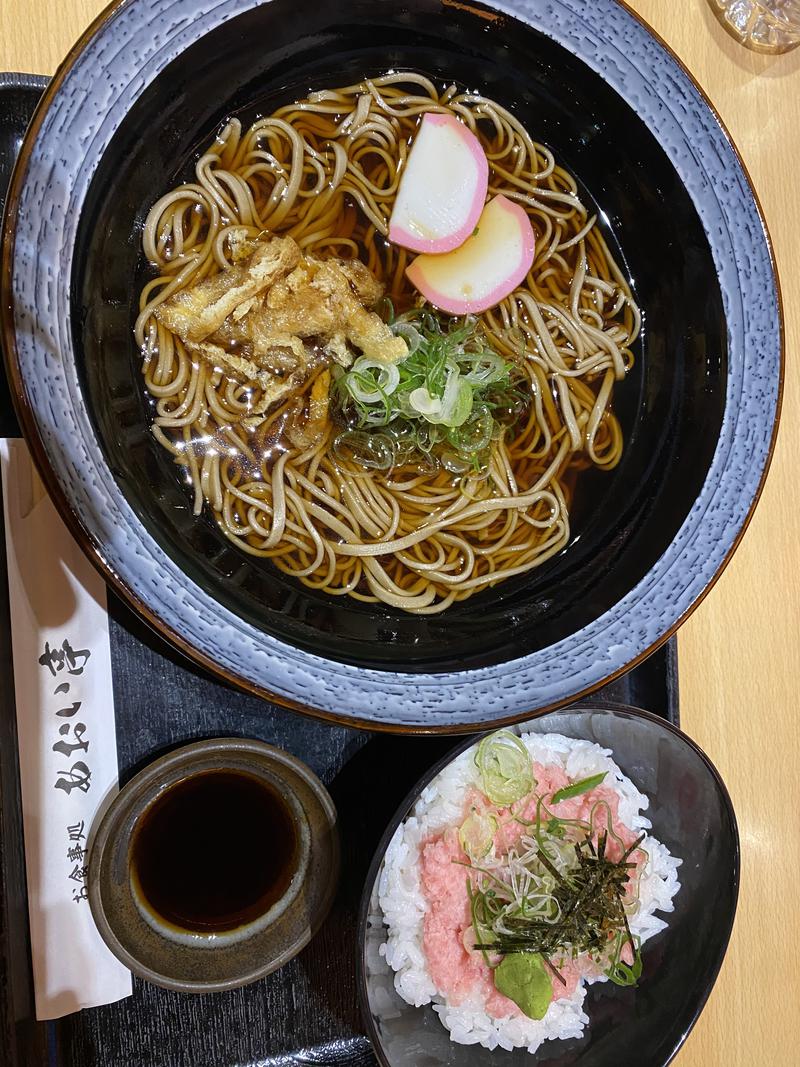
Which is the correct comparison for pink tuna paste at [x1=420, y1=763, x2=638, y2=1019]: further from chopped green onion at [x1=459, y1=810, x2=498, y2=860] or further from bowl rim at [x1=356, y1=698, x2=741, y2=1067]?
bowl rim at [x1=356, y1=698, x2=741, y2=1067]

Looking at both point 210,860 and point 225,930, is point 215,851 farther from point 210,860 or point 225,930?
point 225,930

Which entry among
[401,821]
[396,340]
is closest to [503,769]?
[401,821]

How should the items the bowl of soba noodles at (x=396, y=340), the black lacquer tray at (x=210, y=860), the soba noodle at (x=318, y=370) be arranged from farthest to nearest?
the soba noodle at (x=318, y=370)
the black lacquer tray at (x=210, y=860)
the bowl of soba noodles at (x=396, y=340)

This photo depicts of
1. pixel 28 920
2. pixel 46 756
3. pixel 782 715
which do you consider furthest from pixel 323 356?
pixel 782 715

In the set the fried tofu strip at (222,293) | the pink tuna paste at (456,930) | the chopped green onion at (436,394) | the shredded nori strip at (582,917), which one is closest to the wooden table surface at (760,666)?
the shredded nori strip at (582,917)

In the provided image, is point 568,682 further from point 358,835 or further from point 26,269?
point 26,269

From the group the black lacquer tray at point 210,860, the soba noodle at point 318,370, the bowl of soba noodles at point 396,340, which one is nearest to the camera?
the bowl of soba noodles at point 396,340

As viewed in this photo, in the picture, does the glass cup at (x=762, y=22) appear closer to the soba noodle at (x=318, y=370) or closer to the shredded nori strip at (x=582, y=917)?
the soba noodle at (x=318, y=370)
